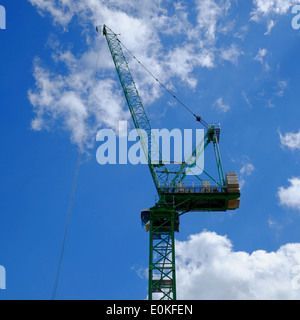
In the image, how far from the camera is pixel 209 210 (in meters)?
69.8

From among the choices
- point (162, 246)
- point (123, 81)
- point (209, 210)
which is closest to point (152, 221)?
point (162, 246)

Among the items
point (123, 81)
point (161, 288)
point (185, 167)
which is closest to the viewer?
point (161, 288)

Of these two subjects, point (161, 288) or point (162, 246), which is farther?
point (162, 246)

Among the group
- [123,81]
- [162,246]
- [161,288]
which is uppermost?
[123,81]

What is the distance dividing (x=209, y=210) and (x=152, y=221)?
9.15 m
